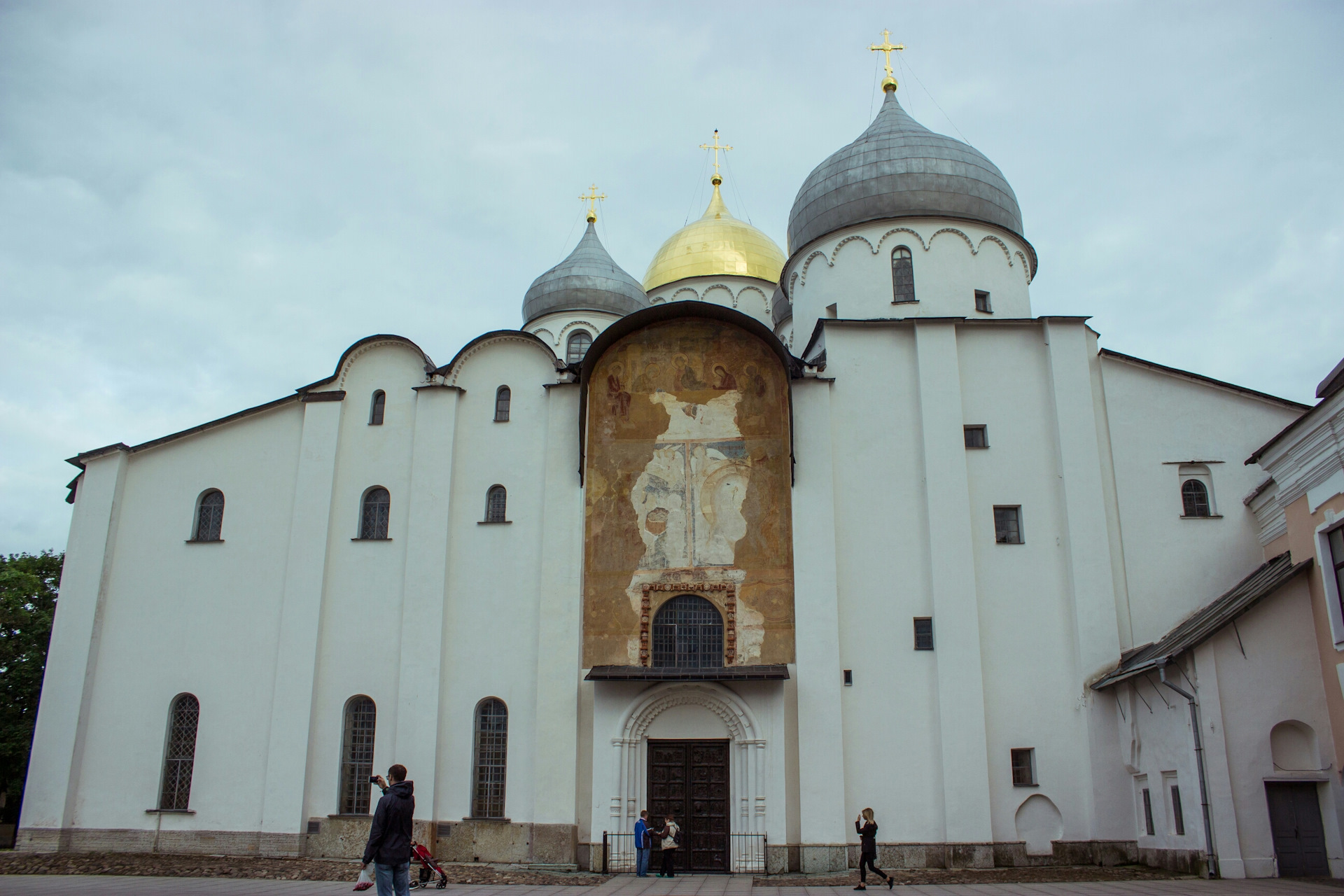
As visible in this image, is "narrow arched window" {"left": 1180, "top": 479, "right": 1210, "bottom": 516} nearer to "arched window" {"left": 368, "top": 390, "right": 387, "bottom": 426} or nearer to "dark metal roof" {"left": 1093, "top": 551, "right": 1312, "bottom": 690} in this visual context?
"dark metal roof" {"left": 1093, "top": 551, "right": 1312, "bottom": 690}

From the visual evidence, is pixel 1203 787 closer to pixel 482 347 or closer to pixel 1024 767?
pixel 1024 767

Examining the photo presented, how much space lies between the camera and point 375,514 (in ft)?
65.8

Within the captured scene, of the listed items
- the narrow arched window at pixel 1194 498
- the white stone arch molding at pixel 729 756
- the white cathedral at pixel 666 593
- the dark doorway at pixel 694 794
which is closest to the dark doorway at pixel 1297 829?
the white cathedral at pixel 666 593

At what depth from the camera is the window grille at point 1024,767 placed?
1719 centimetres

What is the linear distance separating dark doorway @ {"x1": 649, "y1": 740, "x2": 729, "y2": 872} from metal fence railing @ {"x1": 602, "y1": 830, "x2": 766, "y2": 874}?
0.80 ft

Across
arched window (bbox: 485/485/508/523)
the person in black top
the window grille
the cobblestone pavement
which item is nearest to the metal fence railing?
the cobblestone pavement

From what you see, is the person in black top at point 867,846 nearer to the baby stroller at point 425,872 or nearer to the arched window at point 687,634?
the arched window at point 687,634

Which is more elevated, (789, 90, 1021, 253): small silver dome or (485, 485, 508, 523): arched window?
(789, 90, 1021, 253): small silver dome

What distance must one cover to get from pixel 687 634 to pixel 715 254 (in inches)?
619

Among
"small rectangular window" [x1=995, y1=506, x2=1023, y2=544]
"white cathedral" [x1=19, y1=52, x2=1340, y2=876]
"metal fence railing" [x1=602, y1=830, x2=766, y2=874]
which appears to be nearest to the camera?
"metal fence railing" [x1=602, y1=830, x2=766, y2=874]

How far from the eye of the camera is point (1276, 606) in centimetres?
1505

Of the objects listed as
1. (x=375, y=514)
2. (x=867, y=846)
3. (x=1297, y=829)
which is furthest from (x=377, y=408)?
(x=1297, y=829)

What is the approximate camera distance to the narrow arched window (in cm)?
1852

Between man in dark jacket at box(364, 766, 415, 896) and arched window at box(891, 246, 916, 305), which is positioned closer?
man in dark jacket at box(364, 766, 415, 896)
